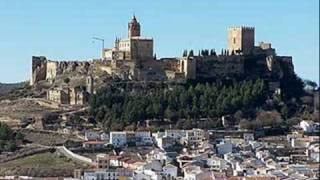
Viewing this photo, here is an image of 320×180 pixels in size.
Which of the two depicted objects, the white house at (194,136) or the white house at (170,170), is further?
the white house at (194,136)

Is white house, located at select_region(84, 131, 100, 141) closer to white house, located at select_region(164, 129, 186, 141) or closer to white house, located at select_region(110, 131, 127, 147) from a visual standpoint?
white house, located at select_region(110, 131, 127, 147)

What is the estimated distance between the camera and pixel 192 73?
21141mm

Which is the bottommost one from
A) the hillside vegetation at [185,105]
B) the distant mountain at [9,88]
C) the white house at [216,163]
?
the white house at [216,163]

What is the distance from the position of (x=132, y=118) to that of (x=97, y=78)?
2550 millimetres

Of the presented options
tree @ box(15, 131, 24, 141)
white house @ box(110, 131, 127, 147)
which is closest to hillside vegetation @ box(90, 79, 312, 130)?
white house @ box(110, 131, 127, 147)

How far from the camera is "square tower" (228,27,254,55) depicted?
22547mm

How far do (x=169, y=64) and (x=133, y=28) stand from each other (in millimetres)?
1377

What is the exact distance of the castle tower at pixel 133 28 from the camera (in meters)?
22.1

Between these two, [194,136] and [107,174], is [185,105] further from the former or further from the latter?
[107,174]

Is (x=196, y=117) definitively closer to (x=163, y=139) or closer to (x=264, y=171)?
(x=163, y=139)

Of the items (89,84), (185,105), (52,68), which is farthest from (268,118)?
(52,68)

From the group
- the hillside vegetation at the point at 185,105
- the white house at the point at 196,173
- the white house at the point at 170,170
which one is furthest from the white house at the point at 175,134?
the white house at the point at 196,173

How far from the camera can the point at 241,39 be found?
888 inches

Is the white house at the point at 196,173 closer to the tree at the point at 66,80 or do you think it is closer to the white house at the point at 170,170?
the white house at the point at 170,170
